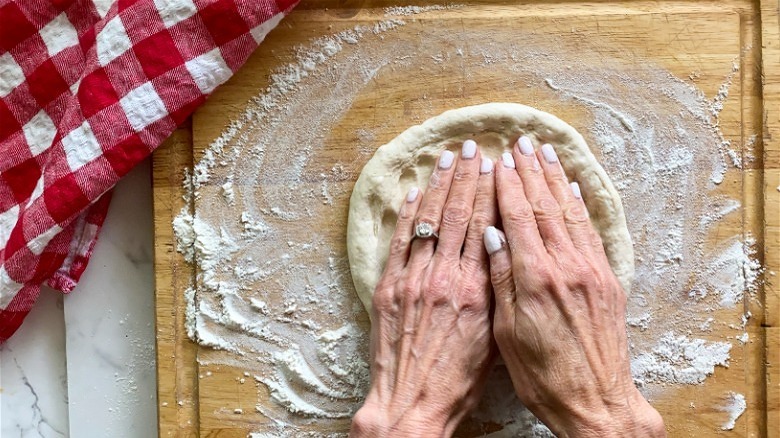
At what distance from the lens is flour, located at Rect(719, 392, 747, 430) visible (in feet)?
3.32

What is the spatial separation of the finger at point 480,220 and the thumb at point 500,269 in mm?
15

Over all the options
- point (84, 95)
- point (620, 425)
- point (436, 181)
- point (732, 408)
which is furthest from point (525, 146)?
point (84, 95)

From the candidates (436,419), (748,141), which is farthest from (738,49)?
(436,419)

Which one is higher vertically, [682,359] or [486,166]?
[486,166]

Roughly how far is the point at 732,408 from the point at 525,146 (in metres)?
0.53

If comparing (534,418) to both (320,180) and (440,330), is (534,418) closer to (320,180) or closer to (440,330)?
(440,330)

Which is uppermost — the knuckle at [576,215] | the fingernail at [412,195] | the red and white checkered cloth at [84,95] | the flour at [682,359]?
the red and white checkered cloth at [84,95]

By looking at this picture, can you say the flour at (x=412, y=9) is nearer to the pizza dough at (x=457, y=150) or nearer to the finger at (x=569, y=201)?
the pizza dough at (x=457, y=150)

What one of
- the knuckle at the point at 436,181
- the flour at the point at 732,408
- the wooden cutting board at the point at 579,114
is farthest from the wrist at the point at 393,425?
the flour at the point at 732,408

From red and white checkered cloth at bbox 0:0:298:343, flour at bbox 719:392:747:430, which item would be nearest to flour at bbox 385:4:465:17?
red and white checkered cloth at bbox 0:0:298:343

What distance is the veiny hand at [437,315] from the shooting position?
0.92 meters

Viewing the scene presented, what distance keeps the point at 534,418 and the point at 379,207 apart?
0.42m

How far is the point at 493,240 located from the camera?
93 centimetres

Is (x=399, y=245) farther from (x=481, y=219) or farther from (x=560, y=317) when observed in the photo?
(x=560, y=317)
